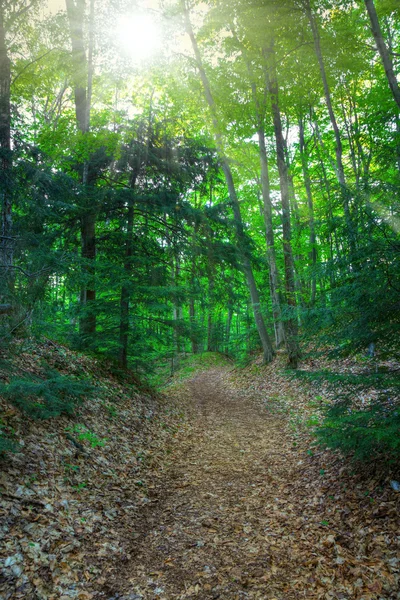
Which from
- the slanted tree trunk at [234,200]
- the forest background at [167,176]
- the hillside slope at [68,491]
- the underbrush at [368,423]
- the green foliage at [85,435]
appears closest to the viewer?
the hillside slope at [68,491]

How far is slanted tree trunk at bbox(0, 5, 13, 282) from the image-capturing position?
5.65 m

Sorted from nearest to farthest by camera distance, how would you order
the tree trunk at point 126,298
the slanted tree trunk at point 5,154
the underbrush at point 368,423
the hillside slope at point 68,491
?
1. the hillside slope at point 68,491
2. the underbrush at point 368,423
3. the slanted tree trunk at point 5,154
4. the tree trunk at point 126,298

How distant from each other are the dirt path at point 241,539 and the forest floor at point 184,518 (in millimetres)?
15

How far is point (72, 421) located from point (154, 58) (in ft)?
45.5

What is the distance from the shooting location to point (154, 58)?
42.9 ft

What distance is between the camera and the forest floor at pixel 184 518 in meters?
3.30

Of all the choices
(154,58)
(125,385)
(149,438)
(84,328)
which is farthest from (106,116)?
(149,438)

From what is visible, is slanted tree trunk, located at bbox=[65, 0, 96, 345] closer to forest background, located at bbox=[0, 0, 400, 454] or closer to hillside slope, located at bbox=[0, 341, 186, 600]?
forest background, located at bbox=[0, 0, 400, 454]

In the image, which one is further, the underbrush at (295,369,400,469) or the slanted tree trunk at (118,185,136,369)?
the slanted tree trunk at (118,185,136,369)

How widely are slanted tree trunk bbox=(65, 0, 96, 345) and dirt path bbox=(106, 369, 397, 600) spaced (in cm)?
482

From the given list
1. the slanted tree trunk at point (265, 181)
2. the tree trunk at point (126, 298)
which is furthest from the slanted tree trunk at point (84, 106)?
the slanted tree trunk at point (265, 181)

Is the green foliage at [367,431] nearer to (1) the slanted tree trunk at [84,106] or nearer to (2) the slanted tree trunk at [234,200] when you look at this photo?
(1) the slanted tree trunk at [84,106]

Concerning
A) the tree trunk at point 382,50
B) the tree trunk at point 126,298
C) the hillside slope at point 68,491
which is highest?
the tree trunk at point 382,50

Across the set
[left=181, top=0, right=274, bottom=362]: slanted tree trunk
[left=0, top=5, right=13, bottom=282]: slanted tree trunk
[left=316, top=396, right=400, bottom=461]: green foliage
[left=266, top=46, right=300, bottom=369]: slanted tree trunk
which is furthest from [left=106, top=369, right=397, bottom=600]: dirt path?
[left=181, top=0, right=274, bottom=362]: slanted tree trunk
